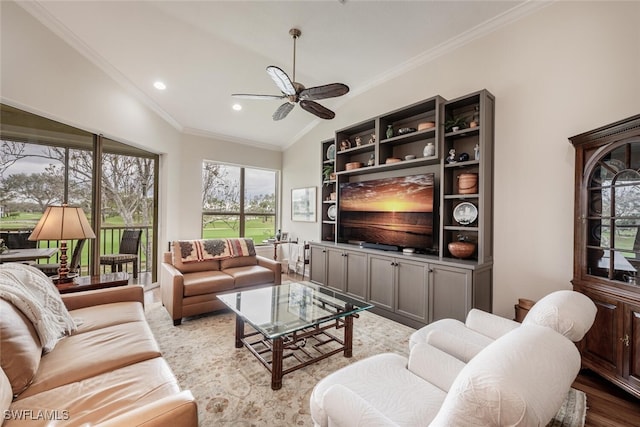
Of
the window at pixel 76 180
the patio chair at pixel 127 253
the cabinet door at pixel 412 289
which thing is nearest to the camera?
the window at pixel 76 180

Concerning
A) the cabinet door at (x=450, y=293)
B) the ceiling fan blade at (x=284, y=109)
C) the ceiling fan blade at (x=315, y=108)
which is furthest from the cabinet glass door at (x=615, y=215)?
the ceiling fan blade at (x=284, y=109)

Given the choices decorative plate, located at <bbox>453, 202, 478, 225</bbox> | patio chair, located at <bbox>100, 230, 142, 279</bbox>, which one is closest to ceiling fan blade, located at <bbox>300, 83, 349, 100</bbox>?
decorative plate, located at <bbox>453, 202, 478, 225</bbox>

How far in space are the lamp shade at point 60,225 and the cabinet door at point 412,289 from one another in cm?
325

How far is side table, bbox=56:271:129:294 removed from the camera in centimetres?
245

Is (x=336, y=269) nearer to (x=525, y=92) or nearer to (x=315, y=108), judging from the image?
(x=315, y=108)

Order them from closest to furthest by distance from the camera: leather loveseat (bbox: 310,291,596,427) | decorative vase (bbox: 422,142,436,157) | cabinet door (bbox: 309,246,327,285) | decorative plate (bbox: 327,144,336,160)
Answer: leather loveseat (bbox: 310,291,596,427), decorative vase (bbox: 422,142,436,157), cabinet door (bbox: 309,246,327,285), decorative plate (bbox: 327,144,336,160)

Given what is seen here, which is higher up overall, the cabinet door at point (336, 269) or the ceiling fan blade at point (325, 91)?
the ceiling fan blade at point (325, 91)

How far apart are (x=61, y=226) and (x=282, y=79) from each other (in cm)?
234

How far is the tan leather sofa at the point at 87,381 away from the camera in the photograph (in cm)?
100

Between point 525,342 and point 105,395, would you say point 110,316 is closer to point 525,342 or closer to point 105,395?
point 105,395

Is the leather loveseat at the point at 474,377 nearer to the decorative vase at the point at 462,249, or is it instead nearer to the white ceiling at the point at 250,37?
the decorative vase at the point at 462,249

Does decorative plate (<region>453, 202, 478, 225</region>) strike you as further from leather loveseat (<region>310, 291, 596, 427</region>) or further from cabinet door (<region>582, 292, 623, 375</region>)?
leather loveseat (<region>310, 291, 596, 427</region>)

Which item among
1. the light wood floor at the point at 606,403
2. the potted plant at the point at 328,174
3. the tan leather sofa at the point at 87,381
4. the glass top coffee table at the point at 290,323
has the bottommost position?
the light wood floor at the point at 606,403

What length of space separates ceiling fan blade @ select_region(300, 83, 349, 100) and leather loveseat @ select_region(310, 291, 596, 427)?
2.19 metres
